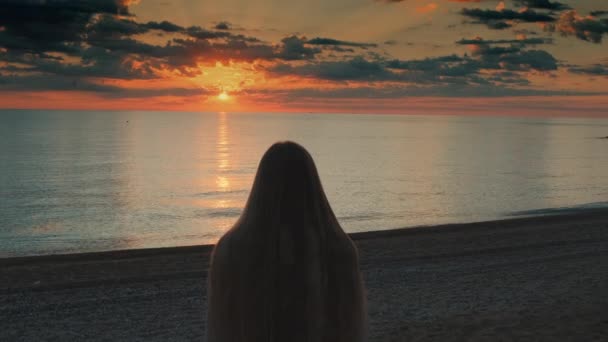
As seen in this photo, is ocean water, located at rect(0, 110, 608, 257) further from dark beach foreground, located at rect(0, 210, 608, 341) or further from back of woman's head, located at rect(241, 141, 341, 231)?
back of woman's head, located at rect(241, 141, 341, 231)

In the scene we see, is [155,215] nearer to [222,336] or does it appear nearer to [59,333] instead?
[59,333]

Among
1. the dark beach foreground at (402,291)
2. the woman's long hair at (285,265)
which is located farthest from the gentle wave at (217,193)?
the woman's long hair at (285,265)

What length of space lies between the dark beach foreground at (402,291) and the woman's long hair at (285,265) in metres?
7.08

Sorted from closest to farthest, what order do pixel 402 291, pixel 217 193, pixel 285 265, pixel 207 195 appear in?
pixel 285 265
pixel 402 291
pixel 207 195
pixel 217 193

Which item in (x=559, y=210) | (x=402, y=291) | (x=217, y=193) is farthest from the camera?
(x=217, y=193)

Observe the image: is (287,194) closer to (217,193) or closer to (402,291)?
(402,291)

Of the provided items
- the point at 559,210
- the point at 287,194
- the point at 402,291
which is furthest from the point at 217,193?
the point at 287,194

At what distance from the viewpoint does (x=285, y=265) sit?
2971mm

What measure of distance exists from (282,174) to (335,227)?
37 cm

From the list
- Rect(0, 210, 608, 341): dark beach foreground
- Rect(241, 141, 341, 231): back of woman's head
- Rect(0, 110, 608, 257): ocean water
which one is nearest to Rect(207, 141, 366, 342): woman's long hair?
Rect(241, 141, 341, 231): back of woman's head

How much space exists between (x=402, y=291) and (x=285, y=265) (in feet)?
34.3

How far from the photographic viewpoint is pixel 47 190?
4544 cm

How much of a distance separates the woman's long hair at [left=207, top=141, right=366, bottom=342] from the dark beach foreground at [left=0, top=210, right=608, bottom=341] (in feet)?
23.2

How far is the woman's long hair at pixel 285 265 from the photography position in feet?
9.76
